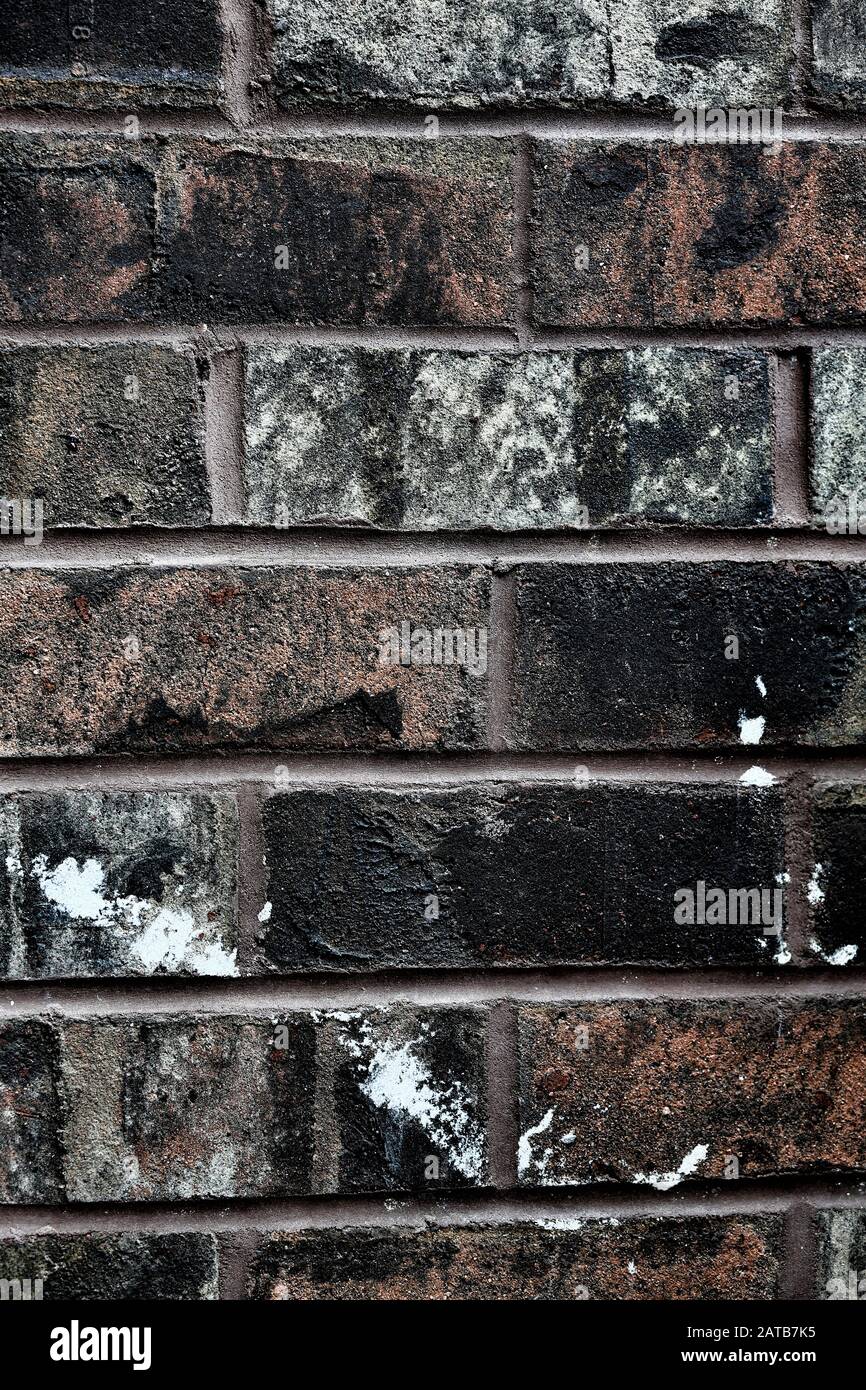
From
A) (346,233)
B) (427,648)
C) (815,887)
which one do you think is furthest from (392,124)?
(815,887)

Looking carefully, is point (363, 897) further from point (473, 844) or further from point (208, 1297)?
point (208, 1297)

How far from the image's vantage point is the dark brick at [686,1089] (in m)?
0.65

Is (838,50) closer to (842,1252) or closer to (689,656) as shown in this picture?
(689,656)

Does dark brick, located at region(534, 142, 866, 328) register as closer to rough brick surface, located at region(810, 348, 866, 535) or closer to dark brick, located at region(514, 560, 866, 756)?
rough brick surface, located at region(810, 348, 866, 535)

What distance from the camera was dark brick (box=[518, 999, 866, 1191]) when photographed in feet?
2.13

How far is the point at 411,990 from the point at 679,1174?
0.64 feet

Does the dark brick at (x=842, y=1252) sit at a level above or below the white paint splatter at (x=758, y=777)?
below

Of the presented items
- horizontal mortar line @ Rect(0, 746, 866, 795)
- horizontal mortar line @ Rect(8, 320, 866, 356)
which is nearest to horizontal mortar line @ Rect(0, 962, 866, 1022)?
horizontal mortar line @ Rect(0, 746, 866, 795)

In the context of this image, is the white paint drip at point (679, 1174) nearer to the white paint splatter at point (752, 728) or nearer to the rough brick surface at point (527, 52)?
the white paint splatter at point (752, 728)

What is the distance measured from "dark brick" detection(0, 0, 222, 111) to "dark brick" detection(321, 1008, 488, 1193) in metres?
0.56

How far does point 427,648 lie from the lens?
0.64 metres

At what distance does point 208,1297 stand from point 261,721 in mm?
341

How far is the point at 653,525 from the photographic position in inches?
25.8

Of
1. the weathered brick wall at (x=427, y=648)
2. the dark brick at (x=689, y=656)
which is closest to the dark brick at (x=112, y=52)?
the weathered brick wall at (x=427, y=648)
